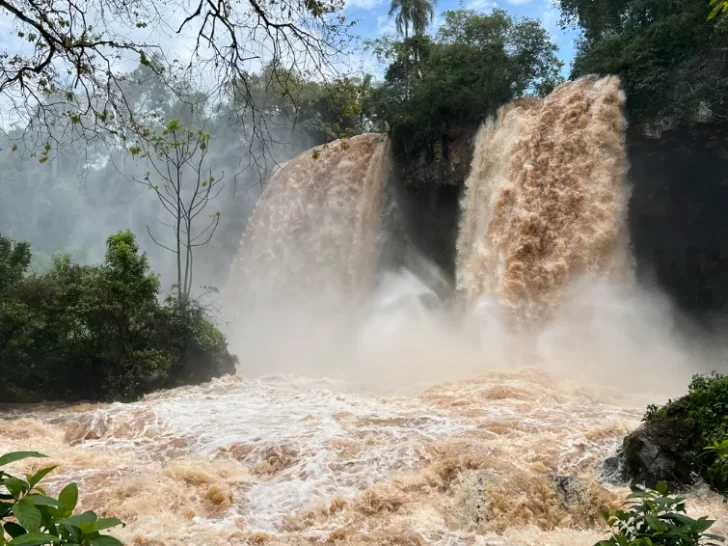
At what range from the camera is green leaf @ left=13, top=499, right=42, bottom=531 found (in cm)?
126

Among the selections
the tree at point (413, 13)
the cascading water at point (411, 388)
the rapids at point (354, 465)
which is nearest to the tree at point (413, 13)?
the tree at point (413, 13)

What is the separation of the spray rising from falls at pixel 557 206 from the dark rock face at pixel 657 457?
7.26 metres

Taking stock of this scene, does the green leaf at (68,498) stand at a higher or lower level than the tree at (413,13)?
lower

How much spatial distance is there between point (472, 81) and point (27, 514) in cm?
1775

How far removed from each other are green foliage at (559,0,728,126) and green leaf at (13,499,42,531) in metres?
13.0

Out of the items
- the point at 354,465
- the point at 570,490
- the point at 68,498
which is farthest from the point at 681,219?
the point at 68,498

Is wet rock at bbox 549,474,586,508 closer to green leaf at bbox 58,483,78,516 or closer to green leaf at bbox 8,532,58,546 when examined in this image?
green leaf at bbox 58,483,78,516

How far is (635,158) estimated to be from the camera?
13.2 meters

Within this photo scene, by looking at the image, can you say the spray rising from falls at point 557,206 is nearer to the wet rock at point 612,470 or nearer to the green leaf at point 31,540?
the wet rock at point 612,470

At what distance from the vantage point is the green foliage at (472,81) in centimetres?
1712

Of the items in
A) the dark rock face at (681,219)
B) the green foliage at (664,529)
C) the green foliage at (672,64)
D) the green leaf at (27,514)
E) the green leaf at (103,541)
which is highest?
the green foliage at (672,64)

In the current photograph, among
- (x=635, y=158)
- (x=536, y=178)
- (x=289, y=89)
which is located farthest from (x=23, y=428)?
(x=635, y=158)

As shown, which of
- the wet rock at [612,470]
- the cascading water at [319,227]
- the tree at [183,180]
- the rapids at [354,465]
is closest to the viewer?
the rapids at [354,465]

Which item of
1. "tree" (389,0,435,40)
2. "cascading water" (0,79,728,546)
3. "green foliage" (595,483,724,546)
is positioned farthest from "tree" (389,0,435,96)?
"green foliage" (595,483,724,546)
